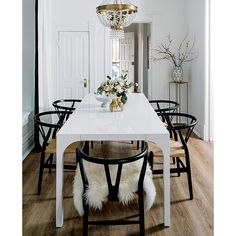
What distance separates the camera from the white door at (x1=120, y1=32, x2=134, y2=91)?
9.34 m

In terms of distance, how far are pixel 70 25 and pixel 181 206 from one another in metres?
4.77

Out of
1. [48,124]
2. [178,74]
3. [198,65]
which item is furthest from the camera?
[178,74]

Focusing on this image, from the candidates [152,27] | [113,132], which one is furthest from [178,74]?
[113,132]

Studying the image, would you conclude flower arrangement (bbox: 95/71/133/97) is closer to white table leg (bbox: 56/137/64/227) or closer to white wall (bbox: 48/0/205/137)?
white table leg (bbox: 56/137/64/227)

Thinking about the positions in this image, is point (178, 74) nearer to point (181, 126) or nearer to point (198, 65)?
point (198, 65)

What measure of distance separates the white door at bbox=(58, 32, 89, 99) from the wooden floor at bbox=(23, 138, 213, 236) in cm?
315

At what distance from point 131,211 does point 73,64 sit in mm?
4465

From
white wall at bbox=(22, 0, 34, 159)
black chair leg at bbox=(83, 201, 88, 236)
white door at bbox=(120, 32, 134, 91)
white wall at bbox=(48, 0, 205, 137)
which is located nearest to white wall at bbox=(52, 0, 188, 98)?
white wall at bbox=(48, 0, 205, 137)

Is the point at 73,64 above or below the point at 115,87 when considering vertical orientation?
above

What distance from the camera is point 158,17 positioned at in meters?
6.76

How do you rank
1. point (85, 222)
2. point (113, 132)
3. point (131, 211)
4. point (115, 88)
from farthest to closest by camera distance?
point (115, 88), point (131, 211), point (113, 132), point (85, 222)

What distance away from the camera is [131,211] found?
283 centimetres

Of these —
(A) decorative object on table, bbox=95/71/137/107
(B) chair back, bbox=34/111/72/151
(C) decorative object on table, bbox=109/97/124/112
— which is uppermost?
(A) decorative object on table, bbox=95/71/137/107

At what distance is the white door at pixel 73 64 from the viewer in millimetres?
6688
